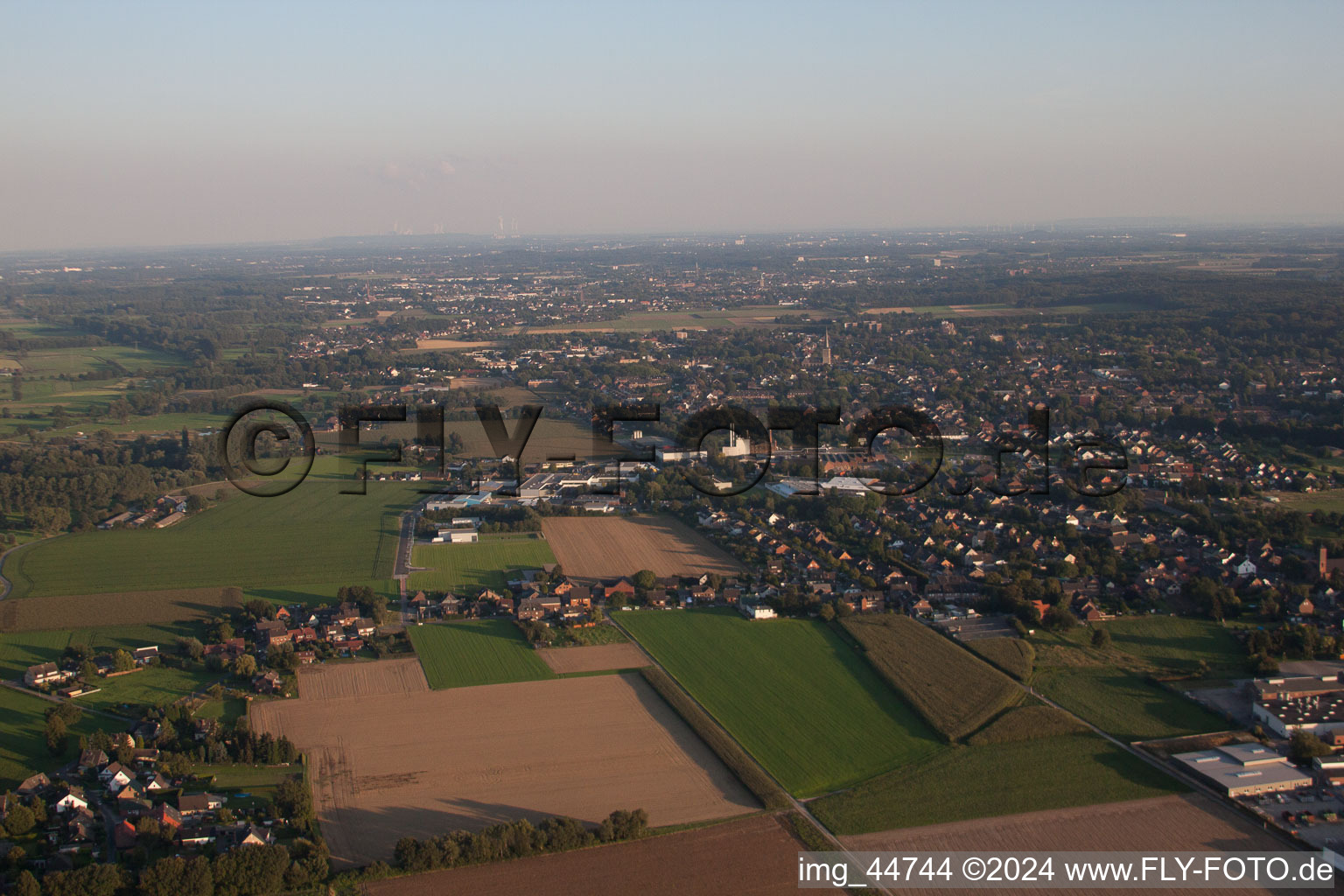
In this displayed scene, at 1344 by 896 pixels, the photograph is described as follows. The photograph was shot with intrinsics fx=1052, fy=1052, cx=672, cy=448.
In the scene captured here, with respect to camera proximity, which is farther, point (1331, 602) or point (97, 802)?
point (1331, 602)

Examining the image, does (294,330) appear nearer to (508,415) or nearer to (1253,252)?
(508,415)

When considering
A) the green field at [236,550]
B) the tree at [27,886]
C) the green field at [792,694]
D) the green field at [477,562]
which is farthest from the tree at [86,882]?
the green field at [236,550]

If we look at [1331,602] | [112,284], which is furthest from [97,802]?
[112,284]

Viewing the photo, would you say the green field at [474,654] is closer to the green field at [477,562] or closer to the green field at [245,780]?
the green field at [477,562]

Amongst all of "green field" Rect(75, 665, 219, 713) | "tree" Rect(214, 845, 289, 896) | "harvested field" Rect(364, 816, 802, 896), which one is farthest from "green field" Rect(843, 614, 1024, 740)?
"green field" Rect(75, 665, 219, 713)

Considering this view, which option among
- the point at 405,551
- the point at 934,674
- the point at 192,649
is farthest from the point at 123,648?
the point at 934,674

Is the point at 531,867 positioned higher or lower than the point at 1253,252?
lower
